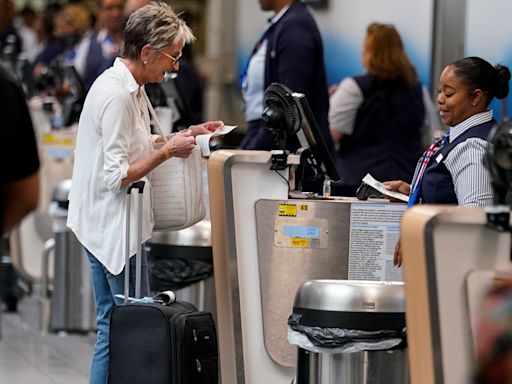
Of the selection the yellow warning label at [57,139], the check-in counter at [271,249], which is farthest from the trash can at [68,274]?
the check-in counter at [271,249]

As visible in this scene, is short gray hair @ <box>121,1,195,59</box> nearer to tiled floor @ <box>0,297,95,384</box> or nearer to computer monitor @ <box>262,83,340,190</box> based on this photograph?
computer monitor @ <box>262,83,340,190</box>

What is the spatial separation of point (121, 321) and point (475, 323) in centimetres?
166

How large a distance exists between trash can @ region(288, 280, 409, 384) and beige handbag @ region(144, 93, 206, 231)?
0.83 metres

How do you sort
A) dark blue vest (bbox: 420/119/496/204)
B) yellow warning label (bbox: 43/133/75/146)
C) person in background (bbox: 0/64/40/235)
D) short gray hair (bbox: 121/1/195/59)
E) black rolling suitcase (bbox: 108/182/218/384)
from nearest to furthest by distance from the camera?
person in background (bbox: 0/64/40/235), dark blue vest (bbox: 420/119/496/204), black rolling suitcase (bbox: 108/182/218/384), short gray hair (bbox: 121/1/195/59), yellow warning label (bbox: 43/133/75/146)

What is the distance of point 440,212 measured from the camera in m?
3.85

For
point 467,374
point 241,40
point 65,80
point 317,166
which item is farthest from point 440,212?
→ point 241,40

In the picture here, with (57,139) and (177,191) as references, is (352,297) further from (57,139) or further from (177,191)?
(57,139)

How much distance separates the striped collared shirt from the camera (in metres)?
4.74

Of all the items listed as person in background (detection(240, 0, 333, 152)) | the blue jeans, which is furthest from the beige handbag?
person in background (detection(240, 0, 333, 152))

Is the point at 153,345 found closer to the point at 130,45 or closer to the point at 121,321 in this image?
the point at 121,321

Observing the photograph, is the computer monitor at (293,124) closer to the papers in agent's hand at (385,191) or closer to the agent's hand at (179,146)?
the papers in agent's hand at (385,191)

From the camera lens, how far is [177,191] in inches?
213

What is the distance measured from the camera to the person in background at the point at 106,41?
8.77 m

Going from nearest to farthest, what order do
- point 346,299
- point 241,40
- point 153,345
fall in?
point 346,299
point 153,345
point 241,40
